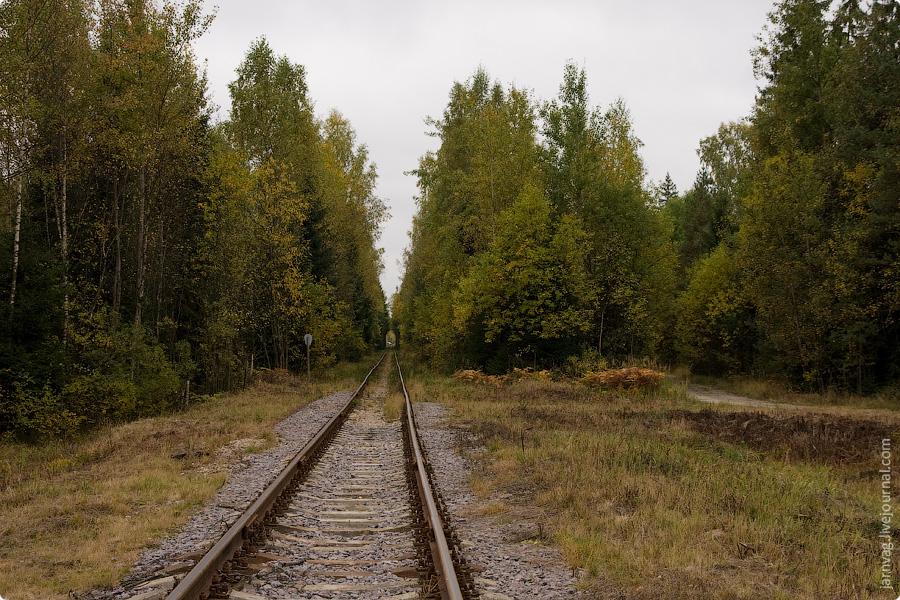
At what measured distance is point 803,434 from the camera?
1232 cm

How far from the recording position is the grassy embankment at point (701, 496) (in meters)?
4.90

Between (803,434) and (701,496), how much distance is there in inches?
268

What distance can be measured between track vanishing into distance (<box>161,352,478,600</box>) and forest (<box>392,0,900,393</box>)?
17.1 meters

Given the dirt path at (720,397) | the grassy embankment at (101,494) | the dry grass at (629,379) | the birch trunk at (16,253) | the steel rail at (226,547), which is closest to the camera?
the steel rail at (226,547)

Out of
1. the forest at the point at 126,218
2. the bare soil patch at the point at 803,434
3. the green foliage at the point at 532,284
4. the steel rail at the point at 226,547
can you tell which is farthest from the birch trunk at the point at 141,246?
the bare soil patch at the point at 803,434

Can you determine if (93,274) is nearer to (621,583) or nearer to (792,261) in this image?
(621,583)

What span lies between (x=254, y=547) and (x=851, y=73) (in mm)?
25739

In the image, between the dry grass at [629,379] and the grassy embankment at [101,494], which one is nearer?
the grassy embankment at [101,494]

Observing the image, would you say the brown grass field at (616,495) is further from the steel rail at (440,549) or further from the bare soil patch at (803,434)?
the steel rail at (440,549)

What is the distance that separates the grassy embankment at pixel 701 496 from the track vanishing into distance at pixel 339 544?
1.19m

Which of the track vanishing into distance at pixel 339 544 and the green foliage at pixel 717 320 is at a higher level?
the green foliage at pixel 717 320

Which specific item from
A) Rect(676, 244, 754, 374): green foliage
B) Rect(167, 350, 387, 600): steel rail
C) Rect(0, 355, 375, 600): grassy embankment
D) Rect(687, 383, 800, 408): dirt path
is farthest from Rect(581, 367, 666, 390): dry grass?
Rect(167, 350, 387, 600): steel rail

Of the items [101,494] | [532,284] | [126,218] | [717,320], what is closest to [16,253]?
[126,218]

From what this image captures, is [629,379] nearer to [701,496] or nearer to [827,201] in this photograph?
[827,201]
